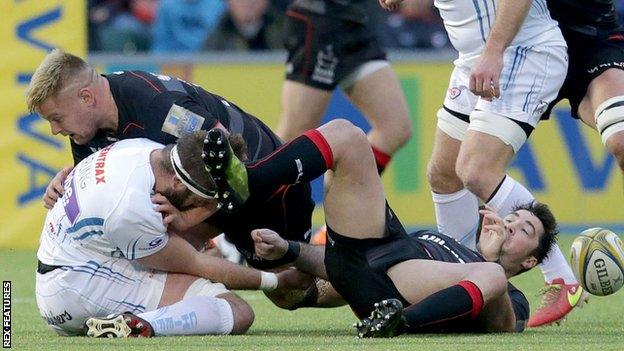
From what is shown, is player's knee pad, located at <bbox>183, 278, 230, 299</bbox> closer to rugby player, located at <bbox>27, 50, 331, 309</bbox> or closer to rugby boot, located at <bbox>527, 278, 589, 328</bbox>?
rugby player, located at <bbox>27, 50, 331, 309</bbox>

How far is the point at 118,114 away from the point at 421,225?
220 inches

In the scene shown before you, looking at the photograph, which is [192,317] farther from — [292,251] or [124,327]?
[292,251]

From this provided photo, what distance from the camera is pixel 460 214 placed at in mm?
7391

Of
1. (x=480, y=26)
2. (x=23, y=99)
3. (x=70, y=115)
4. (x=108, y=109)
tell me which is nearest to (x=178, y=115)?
(x=108, y=109)

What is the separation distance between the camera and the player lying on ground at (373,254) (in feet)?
18.3

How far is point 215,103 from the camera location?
259 inches

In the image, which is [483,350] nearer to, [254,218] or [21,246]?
[254,218]

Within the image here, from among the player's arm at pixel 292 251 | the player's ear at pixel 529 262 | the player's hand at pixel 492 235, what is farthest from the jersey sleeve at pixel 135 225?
the player's ear at pixel 529 262

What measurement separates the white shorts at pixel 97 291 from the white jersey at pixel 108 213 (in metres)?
0.04

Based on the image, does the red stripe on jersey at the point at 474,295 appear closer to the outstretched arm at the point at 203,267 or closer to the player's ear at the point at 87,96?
the outstretched arm at the point at 203,267

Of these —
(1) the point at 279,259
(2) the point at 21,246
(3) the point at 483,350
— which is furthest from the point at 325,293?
(2) the point at 21,246

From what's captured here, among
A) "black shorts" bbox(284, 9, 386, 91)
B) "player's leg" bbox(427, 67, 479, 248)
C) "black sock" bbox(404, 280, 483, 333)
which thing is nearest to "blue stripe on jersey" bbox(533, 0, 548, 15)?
"player's leg" bbox(427, 67, 479, 248)

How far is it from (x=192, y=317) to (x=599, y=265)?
6.35ft

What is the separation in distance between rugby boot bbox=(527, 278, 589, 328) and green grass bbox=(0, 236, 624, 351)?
2.8 inches
